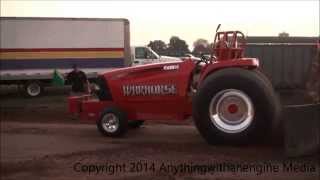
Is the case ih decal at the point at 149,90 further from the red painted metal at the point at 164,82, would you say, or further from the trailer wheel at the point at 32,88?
the trailer wheel at the point at 32,88

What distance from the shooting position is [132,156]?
10016 mm

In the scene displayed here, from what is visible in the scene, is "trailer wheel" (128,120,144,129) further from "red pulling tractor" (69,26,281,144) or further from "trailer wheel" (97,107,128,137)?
"trailer wheel" (97,107,128,137)

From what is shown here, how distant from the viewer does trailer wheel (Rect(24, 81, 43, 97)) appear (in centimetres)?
2562

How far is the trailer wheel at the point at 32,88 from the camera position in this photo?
25.6m

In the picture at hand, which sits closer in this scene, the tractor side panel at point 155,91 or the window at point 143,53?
the tractor side panel at point 155,91

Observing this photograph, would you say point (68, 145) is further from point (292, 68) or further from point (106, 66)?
point (106, 66)

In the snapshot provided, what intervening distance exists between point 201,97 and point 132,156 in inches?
61.1

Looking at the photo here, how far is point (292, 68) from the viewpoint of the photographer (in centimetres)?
1991

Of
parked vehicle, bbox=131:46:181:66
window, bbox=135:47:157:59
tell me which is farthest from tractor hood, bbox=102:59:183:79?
window, bbox=135:47:157:59

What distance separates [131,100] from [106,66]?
14.3 meters

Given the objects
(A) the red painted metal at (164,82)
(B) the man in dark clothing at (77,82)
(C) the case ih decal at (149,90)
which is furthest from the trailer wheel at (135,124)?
(B) the man in dark clothing at (77,82)

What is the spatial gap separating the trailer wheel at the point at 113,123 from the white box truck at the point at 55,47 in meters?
13.4

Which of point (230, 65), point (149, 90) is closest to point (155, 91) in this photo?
point (149, 90)

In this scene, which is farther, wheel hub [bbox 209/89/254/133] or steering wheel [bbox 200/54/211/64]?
steering wheel [bbox 200/54/211/64]
